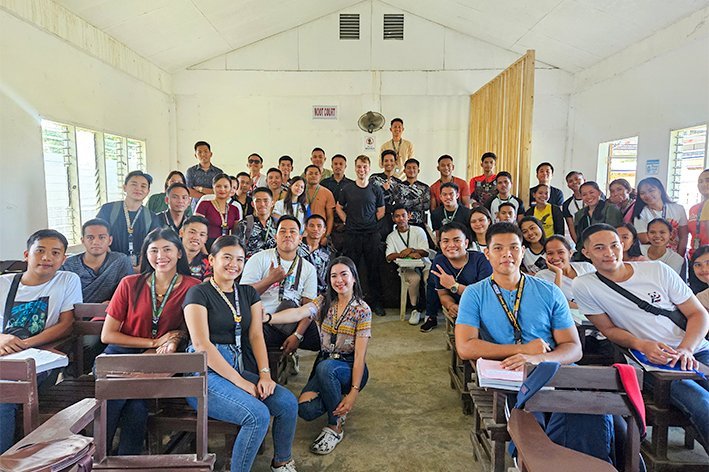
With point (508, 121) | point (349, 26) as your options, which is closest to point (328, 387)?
point (508, 121)

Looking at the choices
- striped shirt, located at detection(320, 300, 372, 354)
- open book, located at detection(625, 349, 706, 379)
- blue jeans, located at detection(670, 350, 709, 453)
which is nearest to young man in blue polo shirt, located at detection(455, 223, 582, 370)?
open book, located at detection(625, 349, 706, 379)

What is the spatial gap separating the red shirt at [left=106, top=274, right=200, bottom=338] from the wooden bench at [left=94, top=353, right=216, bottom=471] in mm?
570

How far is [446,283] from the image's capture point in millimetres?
3109

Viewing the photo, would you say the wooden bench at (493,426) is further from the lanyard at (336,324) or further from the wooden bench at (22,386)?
the wooden bench at (22,386)

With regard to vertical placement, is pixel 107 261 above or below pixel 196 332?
above

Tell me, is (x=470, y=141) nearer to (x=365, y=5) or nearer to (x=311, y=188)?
(x=365, y=5)

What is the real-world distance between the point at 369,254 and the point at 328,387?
2.65m

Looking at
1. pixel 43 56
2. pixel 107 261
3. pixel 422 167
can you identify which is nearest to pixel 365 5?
pixel 422 167

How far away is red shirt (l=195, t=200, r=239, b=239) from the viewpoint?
3916 millimetres

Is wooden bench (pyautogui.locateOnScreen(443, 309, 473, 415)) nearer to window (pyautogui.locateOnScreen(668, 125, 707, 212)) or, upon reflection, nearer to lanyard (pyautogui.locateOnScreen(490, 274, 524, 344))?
lanyard (pyautogui.locateOnScreen(490, 274, 524, 344))

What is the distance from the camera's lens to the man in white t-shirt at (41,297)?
226cm

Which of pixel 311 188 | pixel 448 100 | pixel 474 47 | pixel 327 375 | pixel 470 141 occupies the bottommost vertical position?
pixel 327 375

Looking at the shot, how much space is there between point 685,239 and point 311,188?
3.49m

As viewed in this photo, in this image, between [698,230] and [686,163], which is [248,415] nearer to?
[698,230]
